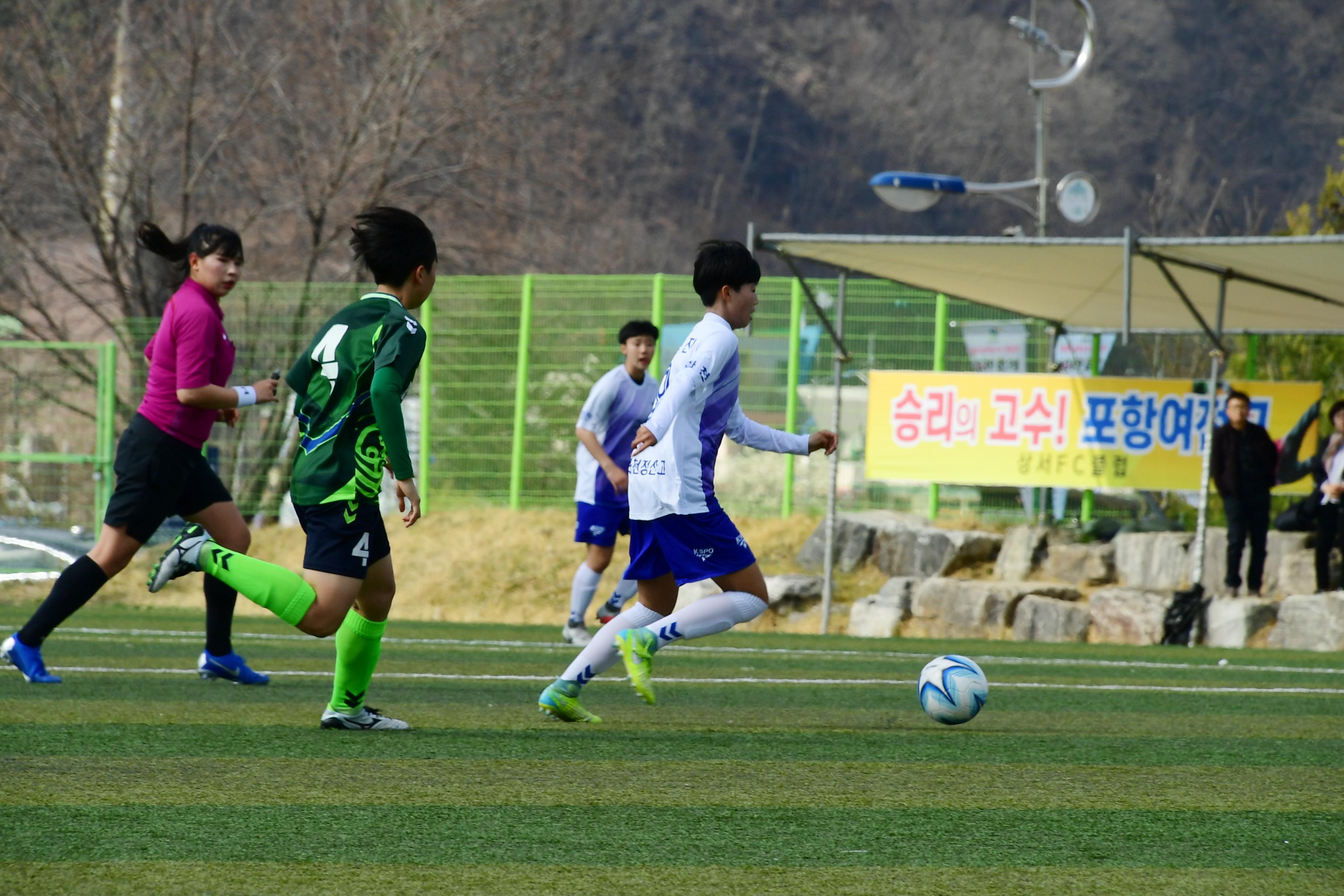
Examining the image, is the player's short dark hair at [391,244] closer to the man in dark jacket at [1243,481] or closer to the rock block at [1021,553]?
the man in dark jacket at [1243,481]

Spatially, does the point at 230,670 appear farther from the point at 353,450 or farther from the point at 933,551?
the point at 933,551

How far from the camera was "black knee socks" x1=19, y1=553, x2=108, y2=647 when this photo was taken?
6441 millimetres

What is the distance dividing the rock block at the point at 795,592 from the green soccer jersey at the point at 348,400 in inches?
367

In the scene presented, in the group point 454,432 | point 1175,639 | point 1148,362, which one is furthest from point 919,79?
point 1175,639

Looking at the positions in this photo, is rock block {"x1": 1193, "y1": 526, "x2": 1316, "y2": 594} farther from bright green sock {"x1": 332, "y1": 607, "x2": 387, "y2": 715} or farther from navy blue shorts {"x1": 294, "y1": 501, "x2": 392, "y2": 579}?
navy blue shorts {"x1": 294, "y1": 501, "x2": 392, "y2": 579}

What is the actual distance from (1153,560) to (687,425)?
9161 mm

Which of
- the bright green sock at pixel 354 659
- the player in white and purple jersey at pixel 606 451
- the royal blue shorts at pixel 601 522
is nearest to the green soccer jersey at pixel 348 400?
the bright green sock at pixel 354 659

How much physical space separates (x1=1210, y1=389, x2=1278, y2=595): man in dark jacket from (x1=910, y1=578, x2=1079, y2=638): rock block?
1387 mm

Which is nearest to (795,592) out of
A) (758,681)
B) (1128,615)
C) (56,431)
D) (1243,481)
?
(1128,615)

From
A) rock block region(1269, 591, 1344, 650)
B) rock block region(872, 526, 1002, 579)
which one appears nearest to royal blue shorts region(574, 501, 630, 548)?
rock block region(1269, 591, 1344, 650)

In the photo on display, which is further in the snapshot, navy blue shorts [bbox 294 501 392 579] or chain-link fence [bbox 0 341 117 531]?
chain-link fence [bbox 0 341 117 531]

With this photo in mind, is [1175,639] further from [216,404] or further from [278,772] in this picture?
[278,772]

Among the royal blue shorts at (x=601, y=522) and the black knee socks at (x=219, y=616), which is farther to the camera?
the royal blue shorts at (x=601, y=522)

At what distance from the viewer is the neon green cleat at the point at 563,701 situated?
18.7 feet
